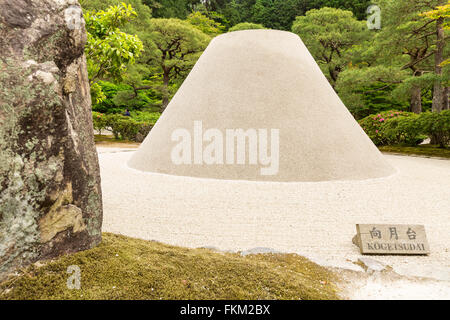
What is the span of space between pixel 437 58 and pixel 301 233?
46.4ft

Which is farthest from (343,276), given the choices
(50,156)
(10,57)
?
(10,57)

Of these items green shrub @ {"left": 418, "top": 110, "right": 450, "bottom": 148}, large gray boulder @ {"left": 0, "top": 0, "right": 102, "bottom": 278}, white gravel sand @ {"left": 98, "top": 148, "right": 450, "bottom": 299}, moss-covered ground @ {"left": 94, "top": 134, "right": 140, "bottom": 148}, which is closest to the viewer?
large gray boulder @ {"left": 0, "top": 0, "right": 102, "bottom": 278}

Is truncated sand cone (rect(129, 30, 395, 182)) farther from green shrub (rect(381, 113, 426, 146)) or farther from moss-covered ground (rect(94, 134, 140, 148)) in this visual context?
moss-covered ground (rect(94, 134, 140, 148))

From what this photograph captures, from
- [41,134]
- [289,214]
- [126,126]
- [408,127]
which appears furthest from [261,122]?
[126,126]

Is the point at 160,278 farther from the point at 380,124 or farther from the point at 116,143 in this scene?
the point at 116,143

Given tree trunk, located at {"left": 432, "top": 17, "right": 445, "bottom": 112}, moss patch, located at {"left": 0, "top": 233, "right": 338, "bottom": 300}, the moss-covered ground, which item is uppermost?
tree trunk, located at {"left": 432, "top": 17, "right": 445, "bottom": 112}

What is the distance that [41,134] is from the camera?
83.4 inches

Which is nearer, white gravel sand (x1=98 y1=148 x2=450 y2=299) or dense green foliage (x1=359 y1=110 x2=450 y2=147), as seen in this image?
white gravel sand (x1=98 y1=148 x2=450 y2=299)

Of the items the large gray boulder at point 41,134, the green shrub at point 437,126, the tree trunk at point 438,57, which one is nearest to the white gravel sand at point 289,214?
the large gray boulder at point 41,134

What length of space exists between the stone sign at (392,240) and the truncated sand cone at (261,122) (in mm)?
3538

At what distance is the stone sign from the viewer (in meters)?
3.34

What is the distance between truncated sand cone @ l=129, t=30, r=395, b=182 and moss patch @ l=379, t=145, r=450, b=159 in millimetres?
6185

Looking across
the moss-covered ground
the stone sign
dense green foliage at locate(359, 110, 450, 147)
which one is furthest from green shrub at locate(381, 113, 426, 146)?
the moss-covered ground

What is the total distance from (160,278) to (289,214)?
2.95m
